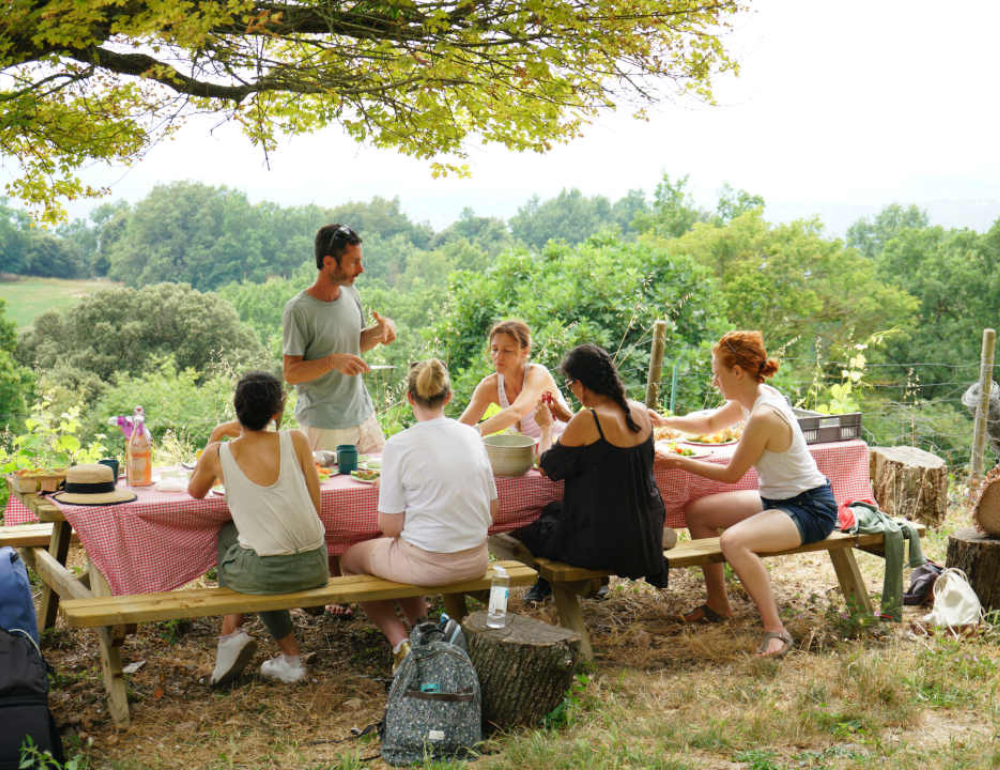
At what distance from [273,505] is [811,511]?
6.96 feet

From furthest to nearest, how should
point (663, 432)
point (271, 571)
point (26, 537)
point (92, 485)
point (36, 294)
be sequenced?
point (36, 294)
point (663, 432)
point (26, 537)
point (92, 485)
point (271, 571)

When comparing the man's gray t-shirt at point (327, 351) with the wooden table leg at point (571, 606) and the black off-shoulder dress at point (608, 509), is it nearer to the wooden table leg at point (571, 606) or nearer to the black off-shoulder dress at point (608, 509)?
the black off-shoulder dress at point (608, 509)

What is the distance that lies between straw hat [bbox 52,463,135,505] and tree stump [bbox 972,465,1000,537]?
347cm

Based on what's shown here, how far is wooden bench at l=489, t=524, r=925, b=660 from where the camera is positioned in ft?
11.8

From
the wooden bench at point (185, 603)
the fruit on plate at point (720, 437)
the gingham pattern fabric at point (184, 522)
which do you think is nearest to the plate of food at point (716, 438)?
the fruit on plate at point (720, 437)

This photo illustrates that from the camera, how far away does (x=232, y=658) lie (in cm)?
335

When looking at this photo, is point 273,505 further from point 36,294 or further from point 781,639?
point 36,294

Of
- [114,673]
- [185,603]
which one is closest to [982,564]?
[185,603]

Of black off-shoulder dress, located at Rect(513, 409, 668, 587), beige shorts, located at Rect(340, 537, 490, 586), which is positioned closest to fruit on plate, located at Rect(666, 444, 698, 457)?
black off-shoulder dress, located at Rect(513, 409, 668, 587)

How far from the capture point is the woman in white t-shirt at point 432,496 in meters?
3.22

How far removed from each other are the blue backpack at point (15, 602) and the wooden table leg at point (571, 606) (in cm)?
181

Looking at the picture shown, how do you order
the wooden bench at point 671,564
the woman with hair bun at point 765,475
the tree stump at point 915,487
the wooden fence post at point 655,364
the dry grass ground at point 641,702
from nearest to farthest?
the dry grass ground at point 641,702, the wooden bench at point 671,564, the woman with hair bun at point 765,475, the tree stump at point 915,487, the wooden fence post at point 655,364

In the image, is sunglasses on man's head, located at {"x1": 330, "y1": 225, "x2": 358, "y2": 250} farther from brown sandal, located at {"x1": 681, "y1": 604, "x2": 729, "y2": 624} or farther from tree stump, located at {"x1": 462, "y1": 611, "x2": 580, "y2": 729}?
brown sandal, located at {"x1": 681, "y1": 604, "x2": 729, "y2": 624}

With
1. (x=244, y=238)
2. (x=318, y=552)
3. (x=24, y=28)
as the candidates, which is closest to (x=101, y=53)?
(x=24, y=28)
